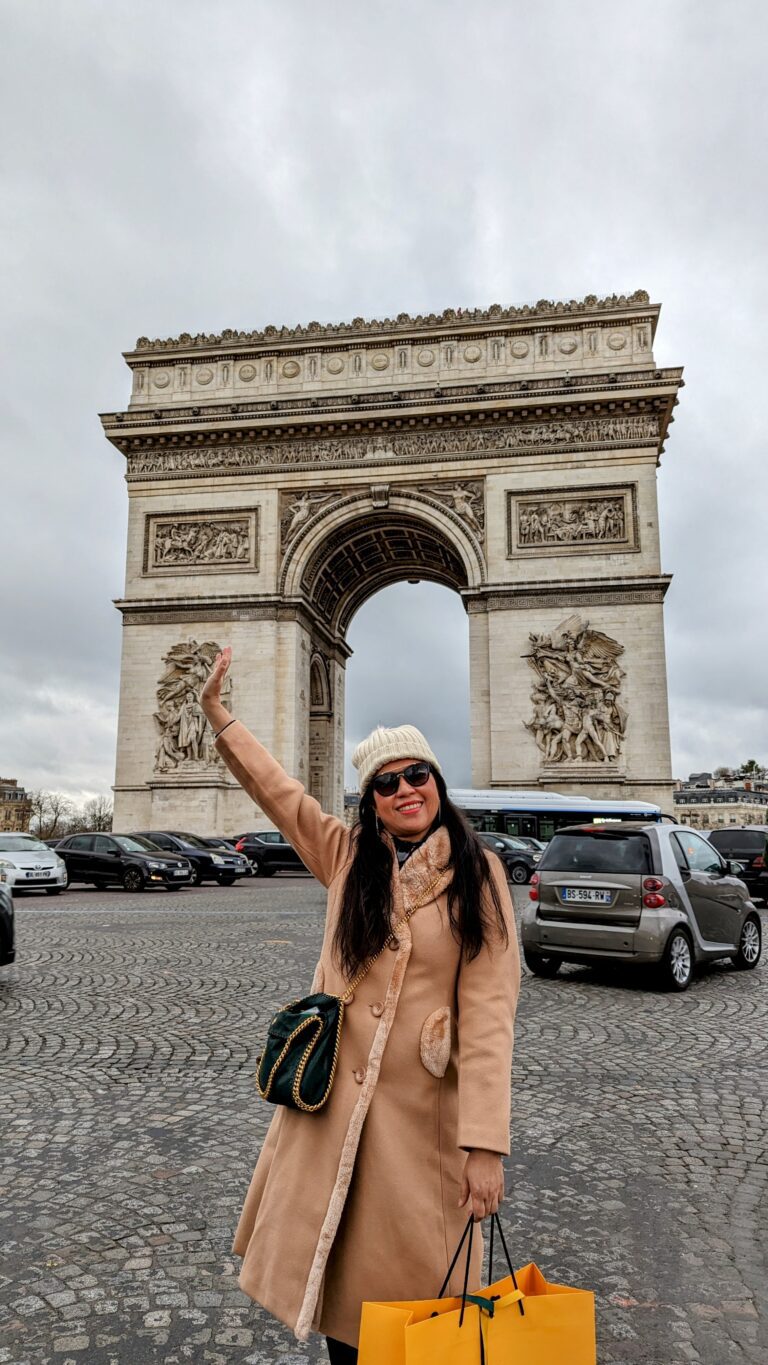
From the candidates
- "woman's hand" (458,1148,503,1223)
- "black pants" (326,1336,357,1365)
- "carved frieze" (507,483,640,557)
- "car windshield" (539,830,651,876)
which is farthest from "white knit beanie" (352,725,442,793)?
"carved frieze" (507,483,640,557)

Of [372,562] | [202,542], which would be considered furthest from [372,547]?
[202,542]

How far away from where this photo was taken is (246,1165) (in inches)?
151

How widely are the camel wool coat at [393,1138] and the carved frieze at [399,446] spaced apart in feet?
89.6

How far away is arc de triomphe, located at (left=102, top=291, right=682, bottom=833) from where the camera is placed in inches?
1056

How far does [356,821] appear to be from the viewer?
236 cm

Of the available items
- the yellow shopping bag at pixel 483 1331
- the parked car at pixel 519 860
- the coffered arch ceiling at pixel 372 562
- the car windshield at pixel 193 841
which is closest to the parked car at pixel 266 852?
the car windshield at pixel 193 841

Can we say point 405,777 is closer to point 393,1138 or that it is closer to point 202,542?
point 393,1138

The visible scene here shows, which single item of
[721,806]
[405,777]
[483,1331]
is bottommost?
[483,1331]

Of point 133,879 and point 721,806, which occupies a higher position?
point 721,806

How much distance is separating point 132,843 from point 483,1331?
2081cm

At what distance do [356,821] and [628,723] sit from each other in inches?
977

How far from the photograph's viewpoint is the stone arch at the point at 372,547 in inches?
1133

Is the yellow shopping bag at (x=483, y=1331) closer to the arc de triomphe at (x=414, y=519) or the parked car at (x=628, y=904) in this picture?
the parked car at (x=628, y=904)

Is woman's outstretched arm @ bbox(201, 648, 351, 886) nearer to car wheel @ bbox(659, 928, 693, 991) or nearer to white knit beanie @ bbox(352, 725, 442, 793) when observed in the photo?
white knit beanie @ bbox(352, 725, 442, 793)
